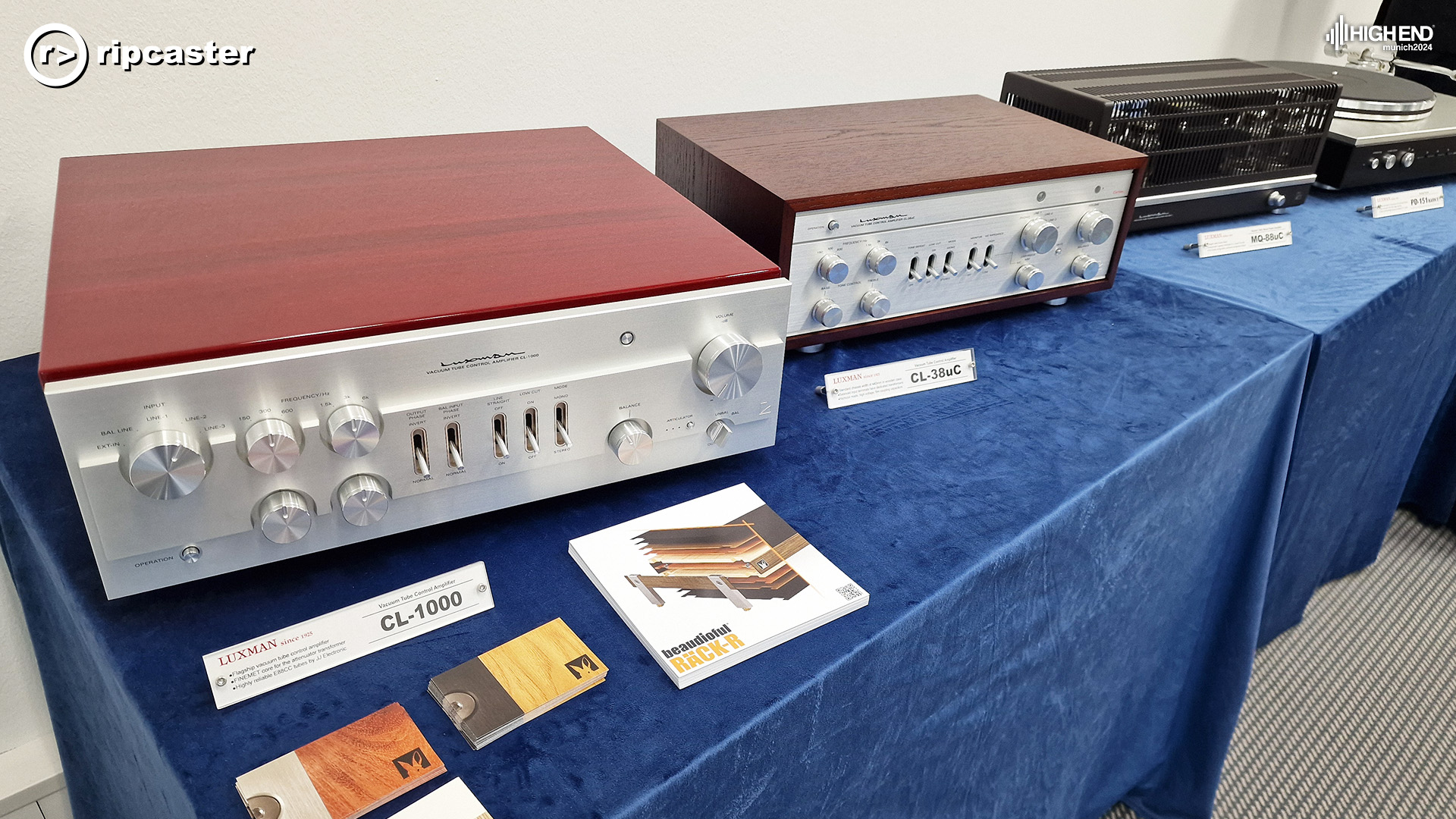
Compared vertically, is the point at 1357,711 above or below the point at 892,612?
below

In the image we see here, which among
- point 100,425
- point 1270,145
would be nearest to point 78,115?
point 100,425

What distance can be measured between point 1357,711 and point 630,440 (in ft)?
4.49

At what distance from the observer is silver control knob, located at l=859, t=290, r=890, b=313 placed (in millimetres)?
879

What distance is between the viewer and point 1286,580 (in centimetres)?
143

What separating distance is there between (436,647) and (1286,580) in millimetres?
1356

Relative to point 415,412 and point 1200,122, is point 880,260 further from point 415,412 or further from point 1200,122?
point 1200,122

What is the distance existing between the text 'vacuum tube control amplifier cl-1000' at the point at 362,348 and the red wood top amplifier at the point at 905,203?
12cm

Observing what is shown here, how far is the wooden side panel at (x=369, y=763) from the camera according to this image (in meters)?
0.46

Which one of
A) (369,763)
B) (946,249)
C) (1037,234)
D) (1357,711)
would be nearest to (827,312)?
(946,249)

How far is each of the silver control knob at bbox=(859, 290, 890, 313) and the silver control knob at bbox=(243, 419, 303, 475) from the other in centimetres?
53

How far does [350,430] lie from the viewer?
0.53 metres

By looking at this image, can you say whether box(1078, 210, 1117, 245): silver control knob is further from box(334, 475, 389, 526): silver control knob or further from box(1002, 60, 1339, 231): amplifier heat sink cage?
box(334, 475, 389, 526): silver control knob

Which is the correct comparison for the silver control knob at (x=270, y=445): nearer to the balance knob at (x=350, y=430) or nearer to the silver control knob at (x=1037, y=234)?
the balance knob at (x=350, y=430)

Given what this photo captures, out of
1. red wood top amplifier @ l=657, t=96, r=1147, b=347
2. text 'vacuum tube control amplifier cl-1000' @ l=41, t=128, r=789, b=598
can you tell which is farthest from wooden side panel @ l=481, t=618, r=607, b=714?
red wood top amplifier @ l=657, t=96, r=1147, b=347
